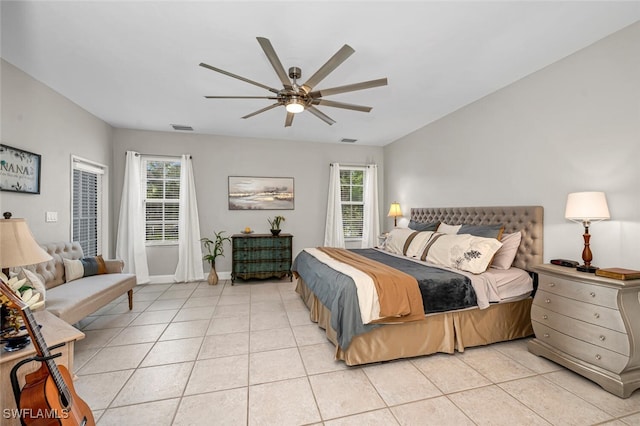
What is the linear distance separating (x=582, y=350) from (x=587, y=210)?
108 centimetres

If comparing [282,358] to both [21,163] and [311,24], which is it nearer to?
[311,24]

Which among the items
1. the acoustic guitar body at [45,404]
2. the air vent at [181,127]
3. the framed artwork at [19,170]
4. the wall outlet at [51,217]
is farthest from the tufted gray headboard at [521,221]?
the wall outlet at [51,217]

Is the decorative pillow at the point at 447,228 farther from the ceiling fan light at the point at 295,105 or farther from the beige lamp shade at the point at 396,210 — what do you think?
the ceiling fan light at the point at 295,105

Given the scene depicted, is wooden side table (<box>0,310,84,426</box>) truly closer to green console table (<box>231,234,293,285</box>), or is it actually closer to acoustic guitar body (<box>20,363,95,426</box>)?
acoustic guitar body (<box>20,363,95,426</box>)

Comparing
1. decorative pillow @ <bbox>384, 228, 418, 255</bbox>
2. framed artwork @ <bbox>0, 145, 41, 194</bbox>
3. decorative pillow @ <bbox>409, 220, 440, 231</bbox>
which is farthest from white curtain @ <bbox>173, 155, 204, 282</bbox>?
decorative pillow @ <bbox>409, 220, 440, 231</bbox>

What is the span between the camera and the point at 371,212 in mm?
5805

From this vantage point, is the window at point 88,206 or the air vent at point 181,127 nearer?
the window at point 88,206

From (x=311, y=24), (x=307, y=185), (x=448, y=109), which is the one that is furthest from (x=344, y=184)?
(x=311, y=24)

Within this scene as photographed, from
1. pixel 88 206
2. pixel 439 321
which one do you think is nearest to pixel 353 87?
pixel 439 321

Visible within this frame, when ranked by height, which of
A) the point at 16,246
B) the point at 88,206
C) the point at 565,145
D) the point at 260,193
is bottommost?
the point at 16,246

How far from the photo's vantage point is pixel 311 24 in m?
2.09

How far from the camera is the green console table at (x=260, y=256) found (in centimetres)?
487

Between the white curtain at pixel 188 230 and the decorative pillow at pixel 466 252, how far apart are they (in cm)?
402

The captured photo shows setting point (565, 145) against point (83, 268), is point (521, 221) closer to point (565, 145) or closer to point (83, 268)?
point (565, 145)
